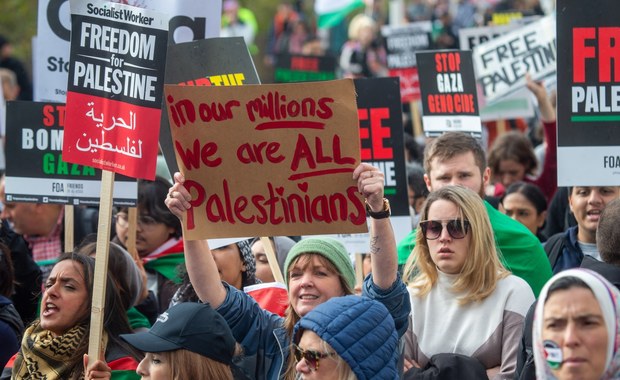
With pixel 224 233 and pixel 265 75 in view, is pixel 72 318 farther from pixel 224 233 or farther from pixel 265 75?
pixel 265 75

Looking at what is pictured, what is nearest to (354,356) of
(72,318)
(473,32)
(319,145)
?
(319,145)

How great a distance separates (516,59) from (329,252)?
503 centimetres

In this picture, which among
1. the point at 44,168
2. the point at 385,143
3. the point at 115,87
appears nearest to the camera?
the point at 115,87

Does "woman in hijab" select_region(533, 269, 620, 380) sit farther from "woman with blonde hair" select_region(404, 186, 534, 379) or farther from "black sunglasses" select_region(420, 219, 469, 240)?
"black sunglasses" select_region(420, 219, 469, 240)

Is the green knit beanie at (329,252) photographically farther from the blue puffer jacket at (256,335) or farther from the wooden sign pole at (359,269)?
the wooden sign pole at (359,269)

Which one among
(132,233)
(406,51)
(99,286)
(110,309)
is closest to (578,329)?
(99,286)

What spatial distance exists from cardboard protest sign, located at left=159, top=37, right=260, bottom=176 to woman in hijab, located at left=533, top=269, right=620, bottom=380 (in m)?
A: 3.29

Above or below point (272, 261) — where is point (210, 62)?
above

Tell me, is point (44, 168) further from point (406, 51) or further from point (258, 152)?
point (406, 51)

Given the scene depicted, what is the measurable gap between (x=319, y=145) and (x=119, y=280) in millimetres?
1609

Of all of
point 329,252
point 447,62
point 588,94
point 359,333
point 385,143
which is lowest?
point 359,333

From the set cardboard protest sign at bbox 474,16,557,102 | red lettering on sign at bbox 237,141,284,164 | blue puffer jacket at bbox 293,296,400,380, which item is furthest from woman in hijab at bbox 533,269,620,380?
cardboard protest sign at bbox 474,16,557,102

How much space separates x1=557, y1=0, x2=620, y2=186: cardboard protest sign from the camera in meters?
6.00

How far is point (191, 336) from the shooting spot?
184 inches
